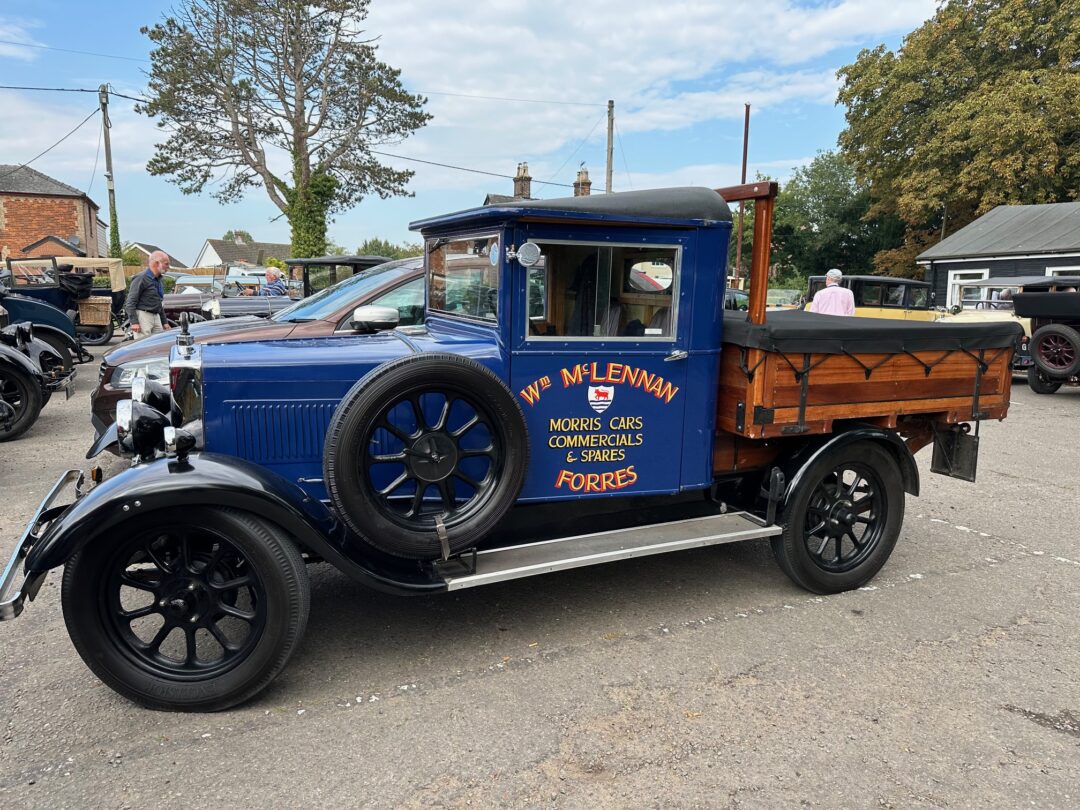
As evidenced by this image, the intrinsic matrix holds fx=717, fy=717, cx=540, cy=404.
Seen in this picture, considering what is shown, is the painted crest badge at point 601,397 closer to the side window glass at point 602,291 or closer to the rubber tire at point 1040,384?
the side window glass at point 602,291

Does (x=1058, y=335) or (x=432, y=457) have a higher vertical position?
(x=1058, y=335)

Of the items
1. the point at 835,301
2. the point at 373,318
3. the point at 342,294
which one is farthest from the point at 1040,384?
the point at 373,318

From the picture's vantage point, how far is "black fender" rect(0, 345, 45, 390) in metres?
7.19

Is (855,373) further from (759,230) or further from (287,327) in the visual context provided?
(287,327)

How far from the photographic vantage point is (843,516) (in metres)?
3.96

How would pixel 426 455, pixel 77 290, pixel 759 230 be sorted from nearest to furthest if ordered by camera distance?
pixel 426 455 → pixel 759 230 → pixel 77 290

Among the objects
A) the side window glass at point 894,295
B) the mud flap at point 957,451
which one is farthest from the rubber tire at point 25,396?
the side window glass at point 894,295

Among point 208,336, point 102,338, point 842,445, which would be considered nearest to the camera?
point 842,445

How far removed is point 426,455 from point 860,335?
2257mm

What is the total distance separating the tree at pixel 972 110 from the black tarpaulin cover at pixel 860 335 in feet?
80.8

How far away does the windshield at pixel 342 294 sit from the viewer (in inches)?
249

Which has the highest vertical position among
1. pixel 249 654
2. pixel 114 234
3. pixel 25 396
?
pixel 114 234

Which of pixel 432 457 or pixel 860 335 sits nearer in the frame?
pixel 432 457

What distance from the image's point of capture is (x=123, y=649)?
2.74m
